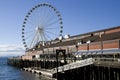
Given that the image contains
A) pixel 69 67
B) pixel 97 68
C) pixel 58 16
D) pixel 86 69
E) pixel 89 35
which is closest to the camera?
pixel 97 68

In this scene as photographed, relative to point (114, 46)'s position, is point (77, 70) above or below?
below

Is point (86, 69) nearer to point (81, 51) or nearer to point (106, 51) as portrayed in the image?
point (106, 51)

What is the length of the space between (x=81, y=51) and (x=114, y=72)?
39.9m


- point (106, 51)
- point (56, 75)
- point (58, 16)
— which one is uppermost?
point (58, 16)

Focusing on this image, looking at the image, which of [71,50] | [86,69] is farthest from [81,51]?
[86,69]

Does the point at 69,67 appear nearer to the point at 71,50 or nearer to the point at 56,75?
the point at 56,75

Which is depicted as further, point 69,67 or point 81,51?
point 81,51

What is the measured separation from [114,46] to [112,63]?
22522 mm

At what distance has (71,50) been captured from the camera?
94.5m

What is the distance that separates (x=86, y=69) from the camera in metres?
55.9

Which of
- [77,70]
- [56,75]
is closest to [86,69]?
[77,70]

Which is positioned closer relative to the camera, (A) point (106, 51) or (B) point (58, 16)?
(A) point (106, 51)

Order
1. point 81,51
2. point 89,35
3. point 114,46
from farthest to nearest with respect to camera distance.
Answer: point 89,35 → point 81,51 → point 114,46

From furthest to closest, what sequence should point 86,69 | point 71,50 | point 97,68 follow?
point 71,50 < point 86,69 < point 97,68
